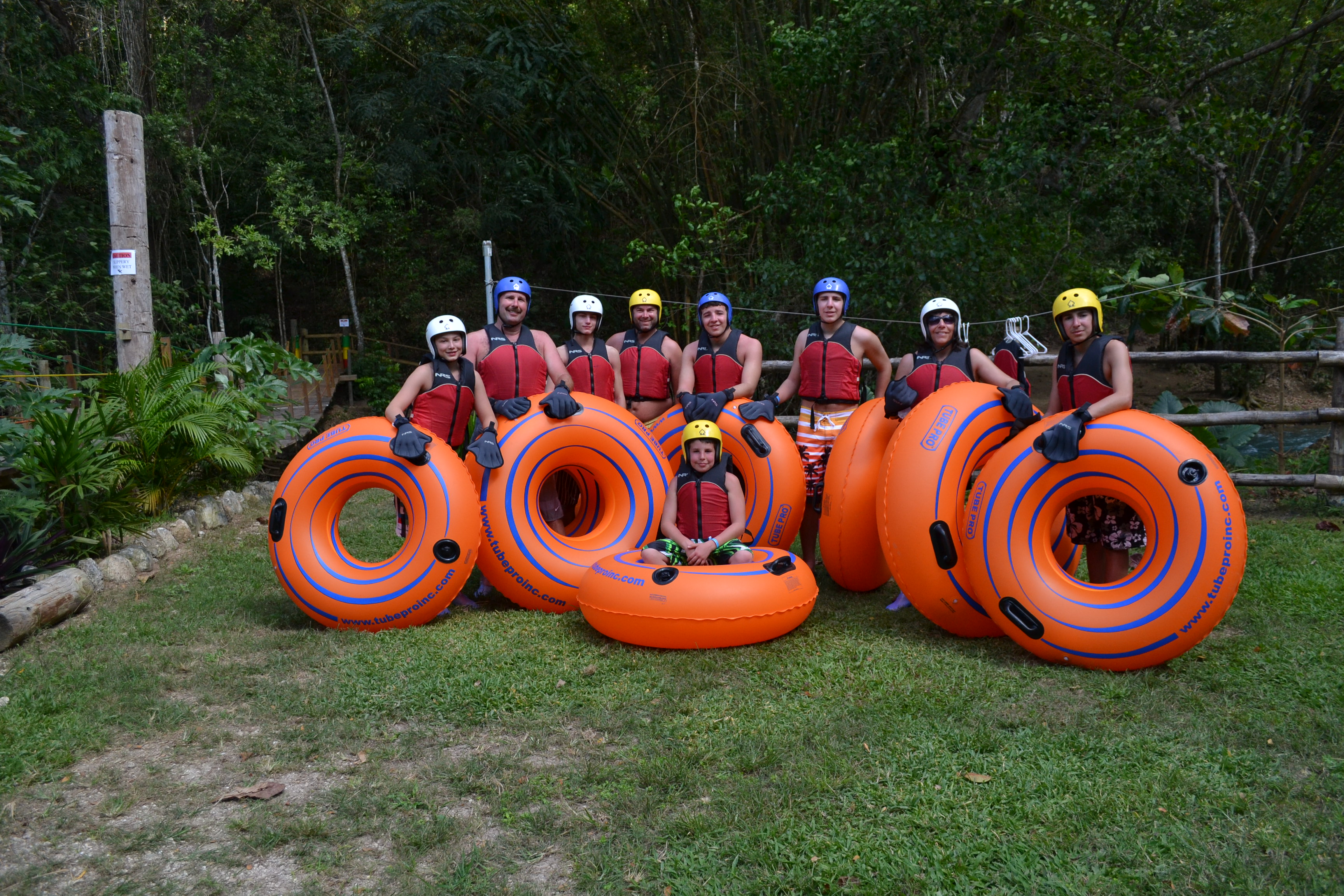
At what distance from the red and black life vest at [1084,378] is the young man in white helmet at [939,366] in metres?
0.50

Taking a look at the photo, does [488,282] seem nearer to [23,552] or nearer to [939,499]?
[23,552]

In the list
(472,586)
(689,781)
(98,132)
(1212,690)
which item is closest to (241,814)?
(689,781)

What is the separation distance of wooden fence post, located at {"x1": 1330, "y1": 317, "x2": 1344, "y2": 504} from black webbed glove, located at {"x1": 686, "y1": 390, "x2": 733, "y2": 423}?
193 inches

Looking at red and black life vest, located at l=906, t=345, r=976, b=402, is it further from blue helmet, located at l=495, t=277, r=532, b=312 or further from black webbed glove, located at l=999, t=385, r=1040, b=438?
blue helmet, located at l=495, t=277, r=532, b=312

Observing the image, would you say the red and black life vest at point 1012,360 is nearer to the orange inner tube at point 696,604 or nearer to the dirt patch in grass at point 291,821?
the orange inner tube at point 696,604

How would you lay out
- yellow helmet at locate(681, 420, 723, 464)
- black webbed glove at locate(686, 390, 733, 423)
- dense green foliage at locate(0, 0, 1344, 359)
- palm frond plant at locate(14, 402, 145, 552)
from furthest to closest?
dense green foliage at locate(0, 0, 1344, 359)
palm frond plant at locate(14, 402, 145, 552)
black webbed glove at locate(686, 390, 733, 423)
yellow helmet at locate(681, 420, 723, 464)

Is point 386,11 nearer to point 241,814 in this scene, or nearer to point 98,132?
point 98,132

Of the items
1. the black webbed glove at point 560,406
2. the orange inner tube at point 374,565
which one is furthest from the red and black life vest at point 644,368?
the orange inner tube at point 374,565

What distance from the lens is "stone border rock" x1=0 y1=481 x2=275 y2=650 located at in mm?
4777

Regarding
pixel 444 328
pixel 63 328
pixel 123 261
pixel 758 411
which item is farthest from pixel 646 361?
pixel 63 328

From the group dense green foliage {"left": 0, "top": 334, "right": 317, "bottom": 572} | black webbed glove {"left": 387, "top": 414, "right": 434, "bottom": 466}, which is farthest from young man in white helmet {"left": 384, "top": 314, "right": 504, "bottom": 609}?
dense green foliage {"left": 0, "top": 334, "right": 317, "bottom": 572}

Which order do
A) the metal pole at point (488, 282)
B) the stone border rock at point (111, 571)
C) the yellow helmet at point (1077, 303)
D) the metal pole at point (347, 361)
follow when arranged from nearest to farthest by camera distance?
1. the yellow helmet at point (1077, 303)
2. the stone border rock at point (111, 571)
3. the metal pole at point (488, 282)
4. the metal pole at point (347, 361)

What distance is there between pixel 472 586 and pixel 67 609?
7.33 ft

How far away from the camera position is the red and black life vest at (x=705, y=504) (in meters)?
4.98
